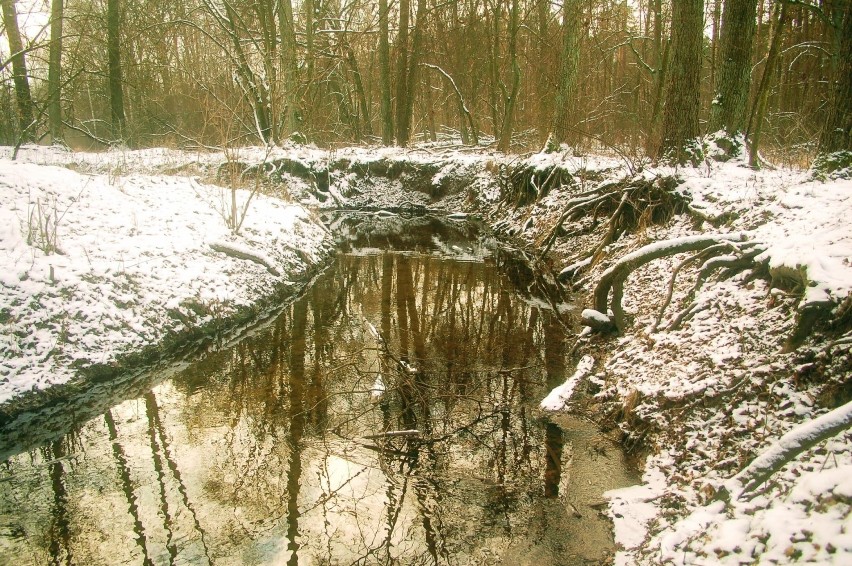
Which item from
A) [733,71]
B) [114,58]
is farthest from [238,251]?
[114,58]

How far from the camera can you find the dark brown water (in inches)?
141

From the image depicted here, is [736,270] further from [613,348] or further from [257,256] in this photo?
[257,256]

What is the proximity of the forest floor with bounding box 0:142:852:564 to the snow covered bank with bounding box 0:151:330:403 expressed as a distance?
0.02 meters

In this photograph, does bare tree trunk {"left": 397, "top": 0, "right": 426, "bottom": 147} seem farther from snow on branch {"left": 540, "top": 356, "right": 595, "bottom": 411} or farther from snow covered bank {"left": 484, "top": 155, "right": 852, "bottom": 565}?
snow on branch {"left": 540, "top": 356, "right": 595, "bottom": 411}

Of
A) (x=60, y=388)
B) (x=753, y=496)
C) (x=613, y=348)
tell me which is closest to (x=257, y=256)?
(x=60, y=388)

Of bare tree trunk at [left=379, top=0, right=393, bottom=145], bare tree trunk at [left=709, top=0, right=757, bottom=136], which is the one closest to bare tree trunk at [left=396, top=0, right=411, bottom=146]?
bare tree trunk at [left=379, top=0, right=393, bottom=145]

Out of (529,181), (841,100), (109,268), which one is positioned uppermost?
(841,100)

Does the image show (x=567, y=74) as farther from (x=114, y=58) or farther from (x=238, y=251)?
(x=114, y=58)

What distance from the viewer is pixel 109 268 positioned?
7.03m

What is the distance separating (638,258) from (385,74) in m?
17.9

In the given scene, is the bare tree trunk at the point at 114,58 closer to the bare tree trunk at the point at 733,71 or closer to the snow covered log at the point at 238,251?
the snow covered log at the point at 238,251

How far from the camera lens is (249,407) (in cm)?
556

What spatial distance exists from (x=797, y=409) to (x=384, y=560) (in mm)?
2860

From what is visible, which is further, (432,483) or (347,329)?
(347,329)
